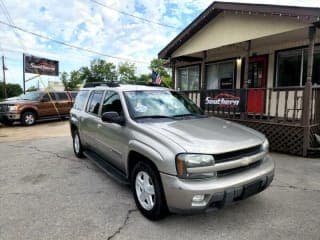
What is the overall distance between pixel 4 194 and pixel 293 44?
926 centimetres

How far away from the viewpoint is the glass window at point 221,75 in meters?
11.7

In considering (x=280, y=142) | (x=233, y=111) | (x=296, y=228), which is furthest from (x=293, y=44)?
(x=296, y=228)

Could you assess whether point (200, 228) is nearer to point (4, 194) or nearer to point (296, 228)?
point (296, 228)

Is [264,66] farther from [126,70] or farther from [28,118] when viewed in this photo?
[126,70]

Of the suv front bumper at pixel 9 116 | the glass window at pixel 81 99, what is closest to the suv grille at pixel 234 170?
the glass window at pixel 81 99

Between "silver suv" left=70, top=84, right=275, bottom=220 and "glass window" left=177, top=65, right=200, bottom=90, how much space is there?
890 cm

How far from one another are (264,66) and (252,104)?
6.62ft

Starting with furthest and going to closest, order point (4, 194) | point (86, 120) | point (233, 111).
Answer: point (233, 111) → point (86, 120) → point (4, 194)

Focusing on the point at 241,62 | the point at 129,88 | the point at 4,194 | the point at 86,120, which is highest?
the point at 241,62

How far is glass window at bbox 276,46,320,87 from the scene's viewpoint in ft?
28.8

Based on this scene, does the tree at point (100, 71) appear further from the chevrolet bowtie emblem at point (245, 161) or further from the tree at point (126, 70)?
the chevrolet bowtie emblem at point (245, 161)

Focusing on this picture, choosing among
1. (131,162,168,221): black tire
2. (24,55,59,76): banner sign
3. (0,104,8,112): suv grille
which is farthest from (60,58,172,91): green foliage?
(131,162,168,221): black tire

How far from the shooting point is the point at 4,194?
455cm

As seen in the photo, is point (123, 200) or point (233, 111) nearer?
point (123, 200)
